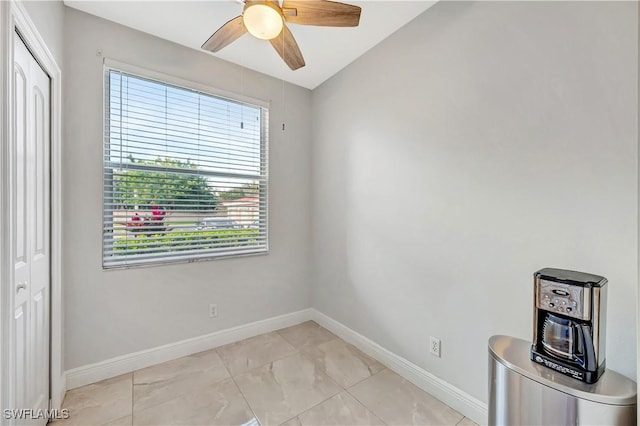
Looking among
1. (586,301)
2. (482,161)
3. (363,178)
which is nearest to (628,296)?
(586,301)

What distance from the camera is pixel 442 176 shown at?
1.90m

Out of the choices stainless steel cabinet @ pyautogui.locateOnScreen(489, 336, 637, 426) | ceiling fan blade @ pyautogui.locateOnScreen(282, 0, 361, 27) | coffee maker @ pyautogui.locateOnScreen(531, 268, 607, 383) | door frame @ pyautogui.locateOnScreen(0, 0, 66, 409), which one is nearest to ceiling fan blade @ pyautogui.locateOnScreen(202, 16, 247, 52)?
ceiling fan blade @ pyautogui.locateOnScreen(282, 0, 361, 27)

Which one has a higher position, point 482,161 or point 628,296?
point 482,161

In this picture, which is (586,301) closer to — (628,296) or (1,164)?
(628,296)

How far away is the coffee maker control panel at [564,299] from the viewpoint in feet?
3.49

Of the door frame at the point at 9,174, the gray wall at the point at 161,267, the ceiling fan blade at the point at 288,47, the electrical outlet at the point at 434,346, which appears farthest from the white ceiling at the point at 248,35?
the electrical outlet at the point at 434,346

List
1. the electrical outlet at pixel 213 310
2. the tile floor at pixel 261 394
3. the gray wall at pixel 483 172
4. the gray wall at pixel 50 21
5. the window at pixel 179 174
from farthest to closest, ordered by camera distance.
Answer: the electrical outlet at pixel 213 310, the window at pixel 179 174, the tile floor at pixel 261 394, the gray wall at pixel 50 21, the gray wall at pixel 483 172

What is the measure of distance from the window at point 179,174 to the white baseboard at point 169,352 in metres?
0.73

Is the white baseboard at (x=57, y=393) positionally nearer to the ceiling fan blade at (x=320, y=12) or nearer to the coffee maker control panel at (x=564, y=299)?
the ceiling fan blade at (x=320, y=12)

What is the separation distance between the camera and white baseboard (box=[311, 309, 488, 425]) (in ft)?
5.61

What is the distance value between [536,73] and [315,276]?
8.40 feet

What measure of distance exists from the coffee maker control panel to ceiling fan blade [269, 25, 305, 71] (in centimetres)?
181

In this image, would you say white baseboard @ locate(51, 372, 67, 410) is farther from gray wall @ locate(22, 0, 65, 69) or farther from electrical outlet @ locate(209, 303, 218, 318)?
gray wall @ locate(22, 0, 65, 69)

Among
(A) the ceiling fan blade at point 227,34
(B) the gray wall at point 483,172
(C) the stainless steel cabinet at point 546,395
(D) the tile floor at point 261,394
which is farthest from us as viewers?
(D) the tile floor at point 261,394
